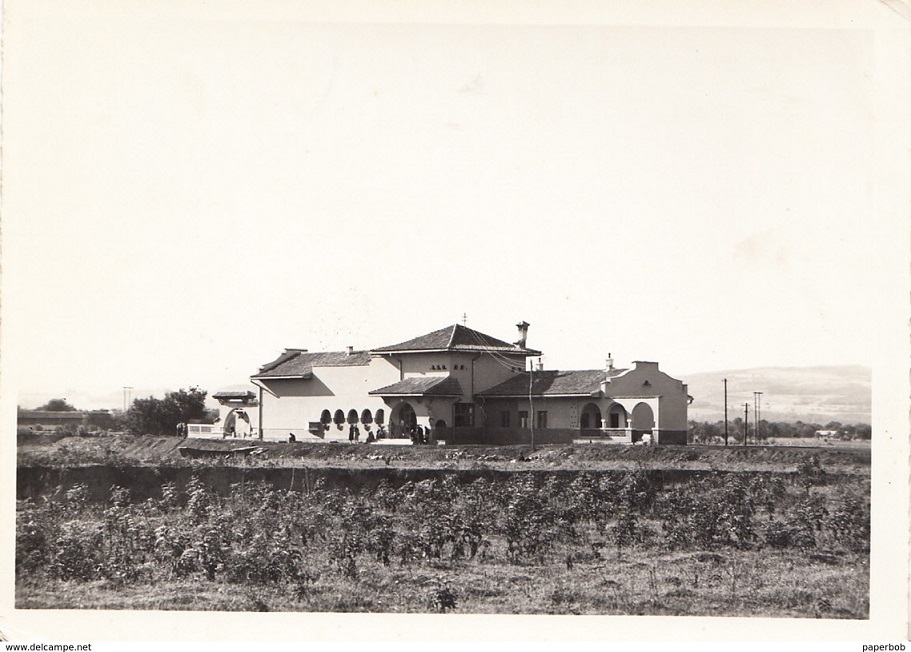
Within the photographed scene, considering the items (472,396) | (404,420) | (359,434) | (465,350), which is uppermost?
(465,350)

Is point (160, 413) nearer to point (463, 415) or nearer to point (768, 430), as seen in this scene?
point (463, 415)

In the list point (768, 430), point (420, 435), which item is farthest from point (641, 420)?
point (768, 430)

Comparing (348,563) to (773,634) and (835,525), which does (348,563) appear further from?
(835,525)

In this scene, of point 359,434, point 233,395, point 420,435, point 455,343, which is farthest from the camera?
point 233,395

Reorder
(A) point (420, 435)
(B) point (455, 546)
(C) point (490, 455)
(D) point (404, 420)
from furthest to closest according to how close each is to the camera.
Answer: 1. (D) point (404, 420)
2. (A) point (420, 435)
3. (C) point (490, 455)
4. (B) point (455, 546)

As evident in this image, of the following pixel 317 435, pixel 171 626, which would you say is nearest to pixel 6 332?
pixel 171 626

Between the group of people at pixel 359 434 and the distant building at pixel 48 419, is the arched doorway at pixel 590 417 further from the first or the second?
the distant building at pixel 48 419

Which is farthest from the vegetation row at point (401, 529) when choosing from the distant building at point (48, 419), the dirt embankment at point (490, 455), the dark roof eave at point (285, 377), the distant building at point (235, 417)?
the distant building at point (235, 417)
